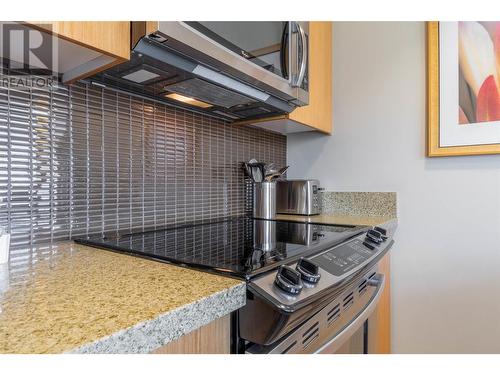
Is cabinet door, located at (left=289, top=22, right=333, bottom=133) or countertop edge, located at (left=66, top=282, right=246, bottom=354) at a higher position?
cabinet door, located at (left=289, top=22, right=333, bottom=133)

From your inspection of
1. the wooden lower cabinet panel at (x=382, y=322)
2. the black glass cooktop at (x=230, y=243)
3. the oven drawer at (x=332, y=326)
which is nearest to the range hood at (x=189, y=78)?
the black glass cooktop at (x=230, y=243)

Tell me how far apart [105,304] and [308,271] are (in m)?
0.37

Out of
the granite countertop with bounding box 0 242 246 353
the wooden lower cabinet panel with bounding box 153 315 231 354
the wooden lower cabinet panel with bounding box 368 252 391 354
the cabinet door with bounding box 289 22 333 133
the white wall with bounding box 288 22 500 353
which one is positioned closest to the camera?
the granite countertop with bounding box 0 242 246 353

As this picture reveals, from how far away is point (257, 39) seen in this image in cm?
103

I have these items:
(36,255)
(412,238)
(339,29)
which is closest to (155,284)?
(36,255)

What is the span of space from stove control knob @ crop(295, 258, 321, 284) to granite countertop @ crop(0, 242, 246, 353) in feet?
0.46

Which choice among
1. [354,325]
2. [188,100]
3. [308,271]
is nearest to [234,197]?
[188,100]

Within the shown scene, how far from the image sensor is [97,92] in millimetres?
994

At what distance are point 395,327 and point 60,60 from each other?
67.6 inches

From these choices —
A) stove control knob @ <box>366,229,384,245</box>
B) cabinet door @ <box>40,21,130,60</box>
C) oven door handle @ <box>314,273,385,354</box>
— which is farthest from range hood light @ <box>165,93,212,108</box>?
oven door handle @ <box>314,273,385,354</box>

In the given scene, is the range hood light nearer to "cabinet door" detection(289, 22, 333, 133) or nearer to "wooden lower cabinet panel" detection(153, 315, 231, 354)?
"cabinet door" detection(289, 22, 333, 133)

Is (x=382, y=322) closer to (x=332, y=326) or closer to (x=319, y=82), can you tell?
(x=332, y=326)

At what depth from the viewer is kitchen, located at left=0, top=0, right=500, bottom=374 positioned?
1.72 ft
